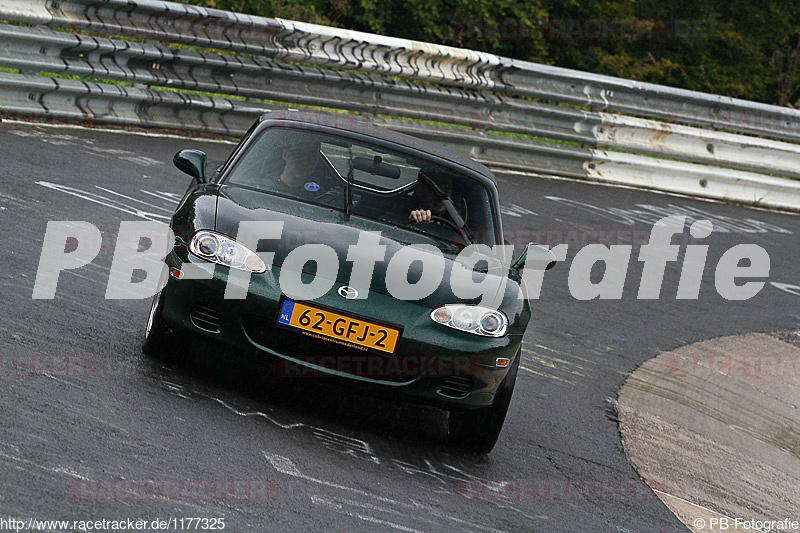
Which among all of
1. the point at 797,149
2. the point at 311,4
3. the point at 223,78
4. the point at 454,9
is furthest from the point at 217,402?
the point at 454,9

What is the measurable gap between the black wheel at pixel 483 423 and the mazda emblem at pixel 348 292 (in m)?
0.87

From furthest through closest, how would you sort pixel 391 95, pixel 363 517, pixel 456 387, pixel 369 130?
pixel 391 95
pixel 369 130
pixel 456 387
pixel 363 517

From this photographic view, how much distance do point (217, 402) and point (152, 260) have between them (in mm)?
2843

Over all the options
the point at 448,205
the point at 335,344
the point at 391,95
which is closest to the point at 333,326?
the point at 335,344

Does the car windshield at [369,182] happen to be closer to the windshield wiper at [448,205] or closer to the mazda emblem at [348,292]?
the windshield wiper at [448,205]

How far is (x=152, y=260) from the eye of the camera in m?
7.98

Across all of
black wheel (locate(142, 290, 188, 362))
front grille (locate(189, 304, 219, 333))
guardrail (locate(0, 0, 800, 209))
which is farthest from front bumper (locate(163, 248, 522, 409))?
guardrail (locate(0, 0, 800, 209))

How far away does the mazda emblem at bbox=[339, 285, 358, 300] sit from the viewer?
5.24 m

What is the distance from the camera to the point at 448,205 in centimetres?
650

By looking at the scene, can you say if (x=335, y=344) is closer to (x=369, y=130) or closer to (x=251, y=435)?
(x=251, y=435)

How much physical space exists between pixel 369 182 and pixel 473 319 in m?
1.30

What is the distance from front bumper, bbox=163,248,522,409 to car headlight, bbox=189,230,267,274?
0.04 meters

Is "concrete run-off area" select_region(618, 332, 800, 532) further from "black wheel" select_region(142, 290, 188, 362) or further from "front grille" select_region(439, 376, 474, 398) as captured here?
"black wheel" select_region(142, 290, 188, 362)

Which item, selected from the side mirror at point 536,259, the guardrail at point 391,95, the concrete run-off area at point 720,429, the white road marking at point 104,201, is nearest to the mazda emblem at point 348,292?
the side mirror at point 536,259
